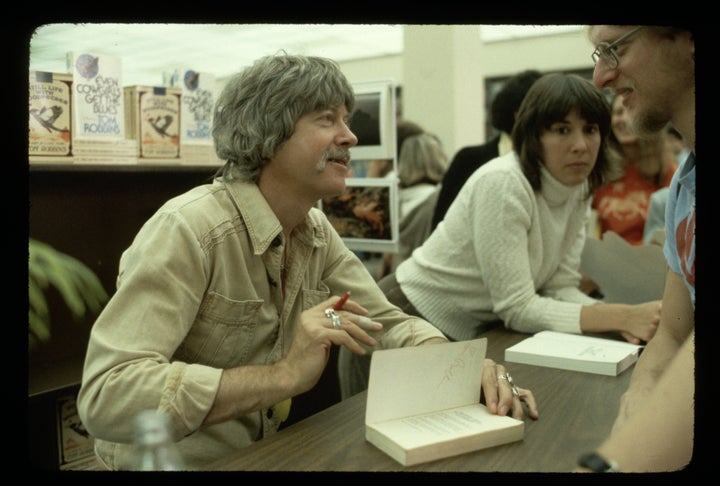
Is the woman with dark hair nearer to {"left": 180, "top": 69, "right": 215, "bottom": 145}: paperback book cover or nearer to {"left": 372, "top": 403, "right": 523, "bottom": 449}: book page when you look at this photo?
{"left": 372, "top": 403, "right": 523, "bottom": 449}: book page

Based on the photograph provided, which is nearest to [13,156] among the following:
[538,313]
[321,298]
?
[321,298]

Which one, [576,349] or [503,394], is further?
[576,349]

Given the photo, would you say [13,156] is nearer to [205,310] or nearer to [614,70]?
[205,310]

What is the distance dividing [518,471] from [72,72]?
77 centimetres

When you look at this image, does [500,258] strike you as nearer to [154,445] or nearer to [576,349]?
[576,349]

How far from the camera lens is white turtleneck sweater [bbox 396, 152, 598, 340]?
1287 millimetres

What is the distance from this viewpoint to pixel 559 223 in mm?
1553

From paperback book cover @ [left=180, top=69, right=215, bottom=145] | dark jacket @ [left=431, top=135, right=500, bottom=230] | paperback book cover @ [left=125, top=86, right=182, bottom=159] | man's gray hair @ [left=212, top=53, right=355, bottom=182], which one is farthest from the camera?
dark jacket @ [left=431, top=135, right=500, bottom=230]

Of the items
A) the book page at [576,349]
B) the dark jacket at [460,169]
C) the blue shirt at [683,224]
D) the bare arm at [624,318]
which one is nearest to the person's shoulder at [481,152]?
the dark jacket at [460,169]

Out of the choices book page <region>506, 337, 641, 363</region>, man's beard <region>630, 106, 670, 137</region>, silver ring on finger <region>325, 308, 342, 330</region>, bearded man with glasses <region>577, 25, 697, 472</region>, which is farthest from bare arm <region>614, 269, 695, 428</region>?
silver ring on finger <region>325, 308, 342, 330</region>

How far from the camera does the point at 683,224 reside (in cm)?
91

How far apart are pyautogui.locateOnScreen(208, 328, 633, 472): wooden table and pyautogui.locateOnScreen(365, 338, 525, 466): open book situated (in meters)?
0.02

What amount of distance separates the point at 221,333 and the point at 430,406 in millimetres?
323

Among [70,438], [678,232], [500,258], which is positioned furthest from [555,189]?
[70,438]
